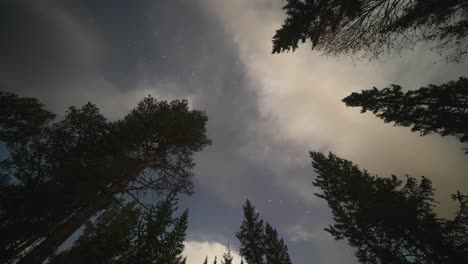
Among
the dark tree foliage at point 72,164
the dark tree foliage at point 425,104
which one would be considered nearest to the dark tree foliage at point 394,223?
the dark tree foliage at point 425,104

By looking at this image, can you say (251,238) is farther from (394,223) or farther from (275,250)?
(394,223)

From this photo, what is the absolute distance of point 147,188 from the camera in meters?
11.5

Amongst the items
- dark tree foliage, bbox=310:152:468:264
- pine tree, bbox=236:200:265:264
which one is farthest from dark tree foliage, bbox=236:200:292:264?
dark tree foliage, bbox=310:152:468:264

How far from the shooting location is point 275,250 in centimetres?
2711

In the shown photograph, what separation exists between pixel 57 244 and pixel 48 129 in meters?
6.64

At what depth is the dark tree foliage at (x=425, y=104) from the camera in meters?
6.12

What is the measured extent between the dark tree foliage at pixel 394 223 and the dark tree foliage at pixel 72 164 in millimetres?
11631

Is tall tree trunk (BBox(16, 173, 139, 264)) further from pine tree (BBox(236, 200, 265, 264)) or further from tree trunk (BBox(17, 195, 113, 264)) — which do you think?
pine tree (BBox(236, 200, 265, 264))

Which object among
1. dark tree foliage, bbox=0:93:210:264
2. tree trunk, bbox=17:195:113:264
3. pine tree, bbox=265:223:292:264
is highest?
pine tree, bbox=265:223:292:264

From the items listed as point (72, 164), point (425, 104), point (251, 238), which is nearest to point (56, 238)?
→ point (72, 164)

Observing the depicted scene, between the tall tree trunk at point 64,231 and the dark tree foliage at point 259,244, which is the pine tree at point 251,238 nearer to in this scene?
the dark tree foliage at point 259,244

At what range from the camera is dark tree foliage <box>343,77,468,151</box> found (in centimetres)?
612

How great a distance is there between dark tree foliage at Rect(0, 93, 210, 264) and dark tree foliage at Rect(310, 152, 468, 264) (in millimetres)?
11631

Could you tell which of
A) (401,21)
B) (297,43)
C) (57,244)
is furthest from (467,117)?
(57,244)
